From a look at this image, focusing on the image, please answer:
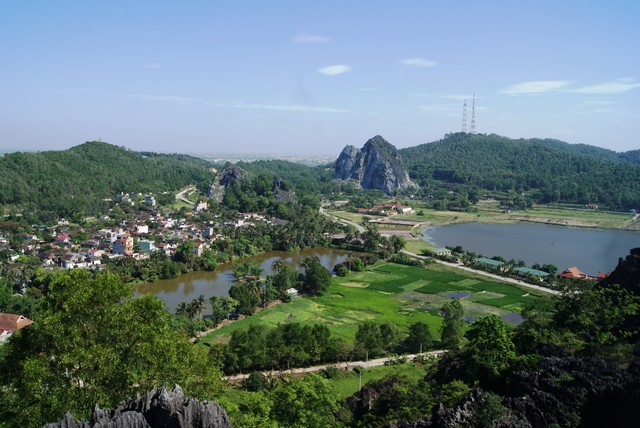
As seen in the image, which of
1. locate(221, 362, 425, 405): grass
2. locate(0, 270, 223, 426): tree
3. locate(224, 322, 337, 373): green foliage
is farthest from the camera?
locate(224, 322, 337, 373): green foliage

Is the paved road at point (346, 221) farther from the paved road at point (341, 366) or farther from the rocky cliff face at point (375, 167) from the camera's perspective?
the rocky cliff face at point (375, 167)

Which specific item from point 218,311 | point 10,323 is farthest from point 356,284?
point 10,323

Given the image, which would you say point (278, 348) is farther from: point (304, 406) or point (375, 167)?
point (375, 167)

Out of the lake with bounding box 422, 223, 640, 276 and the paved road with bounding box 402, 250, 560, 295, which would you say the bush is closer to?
the paved road with bounding box 402, 250, 560, 295

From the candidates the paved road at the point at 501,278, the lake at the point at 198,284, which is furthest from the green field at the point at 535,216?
the paved road at the point at 501,278

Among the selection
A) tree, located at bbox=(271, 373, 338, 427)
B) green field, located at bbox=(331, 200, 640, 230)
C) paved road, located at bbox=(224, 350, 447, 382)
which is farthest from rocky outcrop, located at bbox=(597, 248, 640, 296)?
green field, located at bbox=(331, 200, 640, 230)

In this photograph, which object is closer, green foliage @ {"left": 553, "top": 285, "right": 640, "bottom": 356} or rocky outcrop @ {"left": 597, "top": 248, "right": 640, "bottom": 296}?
green foliage @ {"left": 553, "top": 285, "right": 640, "bottom": 356}

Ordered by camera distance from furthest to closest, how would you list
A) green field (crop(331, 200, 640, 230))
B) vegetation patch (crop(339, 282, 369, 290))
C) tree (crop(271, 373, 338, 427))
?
1. green field (crop(331, 200, 640, 230))
2. vegetation patch (crop(339, 282, 369, 290))
3. tree (crop(271, 373, 338, 427))
